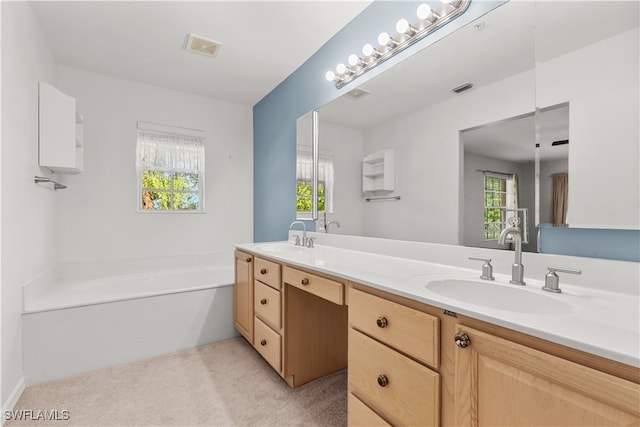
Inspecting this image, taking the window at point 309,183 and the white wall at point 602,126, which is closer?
the white wall at point 602,126

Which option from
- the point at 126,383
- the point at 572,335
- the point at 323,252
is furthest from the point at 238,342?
the point at 572,335

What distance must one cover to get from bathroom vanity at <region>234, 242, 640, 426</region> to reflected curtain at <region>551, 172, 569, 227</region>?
0.28 metres

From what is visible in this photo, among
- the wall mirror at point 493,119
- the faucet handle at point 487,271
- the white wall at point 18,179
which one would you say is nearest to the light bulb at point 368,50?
the wall mirror at point 493,119

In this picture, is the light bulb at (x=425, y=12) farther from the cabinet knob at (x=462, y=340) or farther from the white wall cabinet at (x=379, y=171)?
the cabinet knob at (x=462, y=340)

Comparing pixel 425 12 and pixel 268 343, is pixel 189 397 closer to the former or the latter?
pixel 268 343

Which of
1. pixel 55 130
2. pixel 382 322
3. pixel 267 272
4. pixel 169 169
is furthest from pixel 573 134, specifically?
pixel 169 169

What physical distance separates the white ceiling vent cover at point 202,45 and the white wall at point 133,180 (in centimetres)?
100

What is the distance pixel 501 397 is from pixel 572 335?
0.79 feet

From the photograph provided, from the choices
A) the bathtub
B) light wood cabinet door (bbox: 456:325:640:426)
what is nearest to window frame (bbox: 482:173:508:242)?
light wood cabinet door (bbox: 456:325:640:426)

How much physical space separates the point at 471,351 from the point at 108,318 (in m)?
2.37

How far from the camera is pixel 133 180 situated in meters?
3.11

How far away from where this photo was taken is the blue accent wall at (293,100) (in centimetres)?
175

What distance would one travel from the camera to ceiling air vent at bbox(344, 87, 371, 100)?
200cm

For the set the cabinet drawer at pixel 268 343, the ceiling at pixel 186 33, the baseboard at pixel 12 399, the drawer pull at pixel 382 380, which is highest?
the ceiling at pixel 186 33
